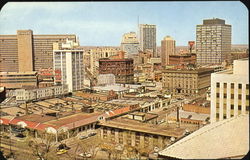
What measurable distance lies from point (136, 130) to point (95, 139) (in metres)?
1.50

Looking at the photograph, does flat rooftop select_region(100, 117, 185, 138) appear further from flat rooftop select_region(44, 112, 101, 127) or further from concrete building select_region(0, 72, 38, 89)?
concrete building select_region(0, 72, 38, 89)

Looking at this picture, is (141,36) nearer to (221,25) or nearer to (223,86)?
(221,25)

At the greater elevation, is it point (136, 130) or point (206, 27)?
point (206, 27)

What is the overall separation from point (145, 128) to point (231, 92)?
10.6 feet

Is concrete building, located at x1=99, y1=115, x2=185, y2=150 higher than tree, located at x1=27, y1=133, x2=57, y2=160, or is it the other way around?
concrete building, located at x1=99, y1=115, x2=185, y2=150

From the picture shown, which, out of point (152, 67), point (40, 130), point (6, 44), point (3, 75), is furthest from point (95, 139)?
point (152, 67)

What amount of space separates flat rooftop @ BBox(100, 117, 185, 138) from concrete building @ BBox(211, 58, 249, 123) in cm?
183

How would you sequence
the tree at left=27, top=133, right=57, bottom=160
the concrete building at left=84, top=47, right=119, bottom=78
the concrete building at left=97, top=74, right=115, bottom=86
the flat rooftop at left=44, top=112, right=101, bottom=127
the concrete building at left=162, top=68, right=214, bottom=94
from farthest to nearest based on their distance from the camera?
1. the concrete building at left=84, top=47, right=119, bottom=78
2. the concrete building at left=97, top=74, right=115, bottom=86
3. the concrete building at left=162, top=68, right=214, bottom=94
4. the flat rooftop at left=44, top=112, right=101, bottom=127
5. the tree at left=27, top=133, right=57, bottom=160

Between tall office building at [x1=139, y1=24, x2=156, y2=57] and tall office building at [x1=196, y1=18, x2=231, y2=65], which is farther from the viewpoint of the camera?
tall office building at [x1=139, y1=24, x2=156, y2=57]

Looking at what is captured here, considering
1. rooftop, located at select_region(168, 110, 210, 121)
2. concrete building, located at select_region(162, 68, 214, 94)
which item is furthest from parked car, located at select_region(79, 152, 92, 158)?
concrete building, located at select_region(162, 68, 214, 94)

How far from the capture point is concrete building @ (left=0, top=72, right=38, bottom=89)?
16.5m

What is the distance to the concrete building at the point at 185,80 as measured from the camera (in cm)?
1706

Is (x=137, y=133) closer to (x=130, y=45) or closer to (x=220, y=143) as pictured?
(x=220, y=143)

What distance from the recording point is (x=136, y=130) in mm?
7613
